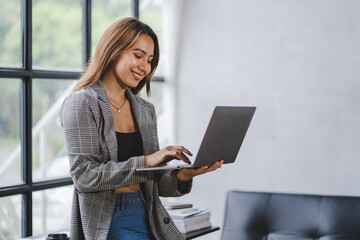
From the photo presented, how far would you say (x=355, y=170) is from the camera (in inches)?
118

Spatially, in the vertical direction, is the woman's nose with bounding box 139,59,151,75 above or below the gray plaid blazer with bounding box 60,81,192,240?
above

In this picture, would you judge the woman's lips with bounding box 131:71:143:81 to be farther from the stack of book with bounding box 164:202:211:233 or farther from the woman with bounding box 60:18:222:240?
the stack of book with bounding box 164:202:211:233

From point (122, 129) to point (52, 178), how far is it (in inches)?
40.7

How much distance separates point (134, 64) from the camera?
193 cm

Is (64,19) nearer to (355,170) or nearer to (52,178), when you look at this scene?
(52,178)

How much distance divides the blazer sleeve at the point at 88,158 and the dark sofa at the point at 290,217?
1023 millimetres

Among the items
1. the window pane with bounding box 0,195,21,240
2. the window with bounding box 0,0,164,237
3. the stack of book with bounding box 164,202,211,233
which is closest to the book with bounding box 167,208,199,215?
the stack of book with bounding box 164,202,211,233

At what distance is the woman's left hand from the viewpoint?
1918mm

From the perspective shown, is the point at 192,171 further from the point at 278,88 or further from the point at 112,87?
the point at 278,88

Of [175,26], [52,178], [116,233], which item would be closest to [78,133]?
[116,233]

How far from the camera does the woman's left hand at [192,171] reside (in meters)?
1.92

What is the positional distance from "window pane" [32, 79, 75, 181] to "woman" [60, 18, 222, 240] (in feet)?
2.78

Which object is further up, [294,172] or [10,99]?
[10,99]

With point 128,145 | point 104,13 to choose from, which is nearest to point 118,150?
point 128,145
